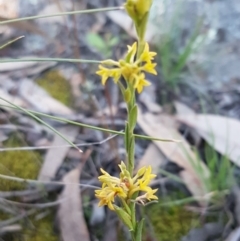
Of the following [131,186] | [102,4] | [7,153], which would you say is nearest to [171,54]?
[102,4]

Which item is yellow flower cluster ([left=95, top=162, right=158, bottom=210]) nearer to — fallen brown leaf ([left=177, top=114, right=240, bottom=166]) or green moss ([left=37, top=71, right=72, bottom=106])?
fallen brown leaf ([left=177, top=114, right=240, bottom=166])

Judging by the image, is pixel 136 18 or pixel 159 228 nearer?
pixel 136 18

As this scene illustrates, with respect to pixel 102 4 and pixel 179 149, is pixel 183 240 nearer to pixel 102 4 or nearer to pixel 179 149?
pixel 179 149

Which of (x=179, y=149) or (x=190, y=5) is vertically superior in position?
(x=190, y=5)

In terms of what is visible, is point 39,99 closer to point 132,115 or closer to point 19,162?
point 19,162

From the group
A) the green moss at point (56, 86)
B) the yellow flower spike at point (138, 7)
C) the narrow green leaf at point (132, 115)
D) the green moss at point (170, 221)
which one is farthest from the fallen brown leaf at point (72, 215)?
the yellow flower spike at point (138, 7)
